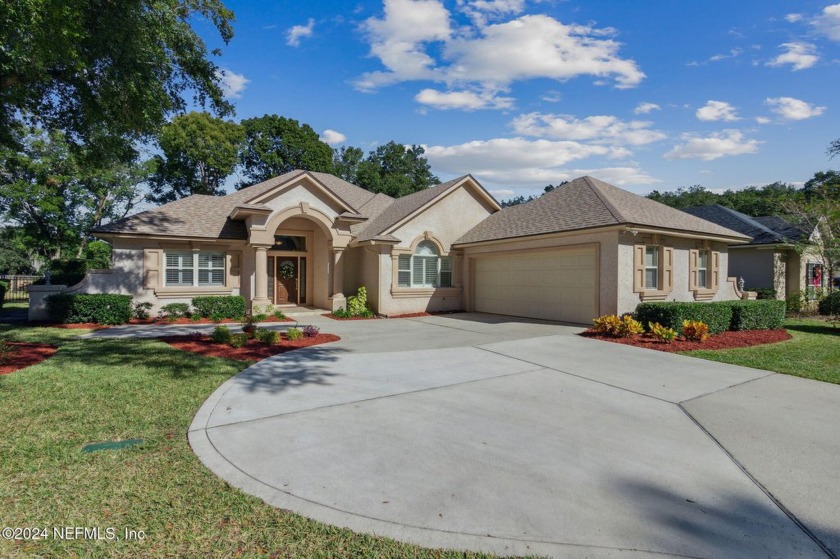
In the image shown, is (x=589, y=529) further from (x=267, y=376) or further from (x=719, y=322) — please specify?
(x=719, y=322)

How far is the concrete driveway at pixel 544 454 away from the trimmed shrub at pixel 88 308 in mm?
9463

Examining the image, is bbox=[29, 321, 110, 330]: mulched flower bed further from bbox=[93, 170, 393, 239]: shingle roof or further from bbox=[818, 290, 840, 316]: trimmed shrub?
bbox=[818, 290, 840, 316]: trimmed shrub

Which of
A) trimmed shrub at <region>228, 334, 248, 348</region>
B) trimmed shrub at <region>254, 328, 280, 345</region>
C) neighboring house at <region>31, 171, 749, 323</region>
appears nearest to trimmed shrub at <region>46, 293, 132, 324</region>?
neighboring house at <region>31, 171, 749, 323</region>

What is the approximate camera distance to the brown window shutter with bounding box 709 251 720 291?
15.1 m

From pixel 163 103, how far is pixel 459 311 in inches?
513

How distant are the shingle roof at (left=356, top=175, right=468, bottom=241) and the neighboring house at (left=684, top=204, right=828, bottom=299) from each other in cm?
1433

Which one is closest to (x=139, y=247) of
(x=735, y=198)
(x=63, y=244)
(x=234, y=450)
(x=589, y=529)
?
(x=234, y=450)

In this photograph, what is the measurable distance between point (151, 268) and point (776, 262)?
2697 cm

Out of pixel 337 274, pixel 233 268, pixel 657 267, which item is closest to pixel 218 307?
pixel 233 268

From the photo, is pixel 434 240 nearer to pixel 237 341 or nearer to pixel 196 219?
pixel 196 219

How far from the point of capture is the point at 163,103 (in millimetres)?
11234

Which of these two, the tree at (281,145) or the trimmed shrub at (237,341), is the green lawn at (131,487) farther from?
the tree at (281,145)

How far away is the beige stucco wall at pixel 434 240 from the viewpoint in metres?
16.7

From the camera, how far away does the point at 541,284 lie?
15.1 metres
